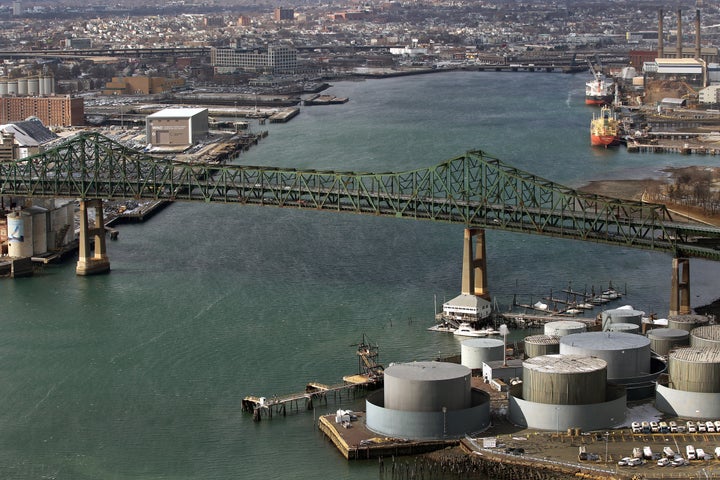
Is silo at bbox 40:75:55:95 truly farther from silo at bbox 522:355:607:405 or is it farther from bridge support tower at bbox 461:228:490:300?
silo at bbox 522:355:607:405

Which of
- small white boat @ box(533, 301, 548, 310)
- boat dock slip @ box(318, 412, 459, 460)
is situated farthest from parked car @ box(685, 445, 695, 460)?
small white boat @ box(533, 301, 548, 310)

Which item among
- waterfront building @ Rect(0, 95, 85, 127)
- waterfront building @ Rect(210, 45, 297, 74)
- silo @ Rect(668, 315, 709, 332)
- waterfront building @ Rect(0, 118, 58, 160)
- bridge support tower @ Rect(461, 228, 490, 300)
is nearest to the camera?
silo @ Rect(668, 315, 709, 332)

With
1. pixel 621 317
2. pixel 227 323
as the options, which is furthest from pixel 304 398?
pixel 621 317

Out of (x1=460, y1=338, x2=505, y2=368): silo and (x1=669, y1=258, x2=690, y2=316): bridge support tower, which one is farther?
(x1=669, y1=258, x2=690, y2=316): bridge support tower

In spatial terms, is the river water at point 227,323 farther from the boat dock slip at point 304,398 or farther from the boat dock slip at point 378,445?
the boat dock slip at point 304,398

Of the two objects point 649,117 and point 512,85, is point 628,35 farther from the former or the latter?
point 649,117

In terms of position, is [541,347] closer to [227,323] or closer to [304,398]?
[304,398]
